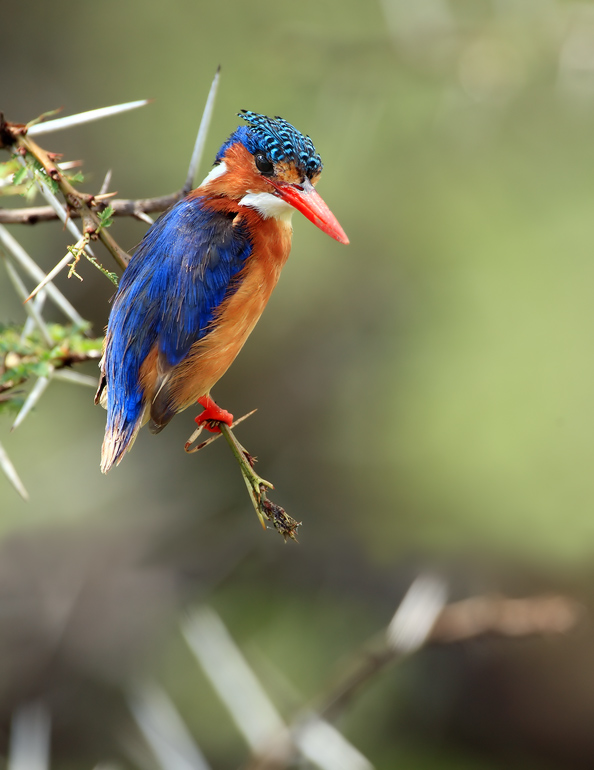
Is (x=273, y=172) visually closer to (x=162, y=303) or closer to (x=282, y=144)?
(x=282, y=144)

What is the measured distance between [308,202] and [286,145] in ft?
0.50

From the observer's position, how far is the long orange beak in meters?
1.57

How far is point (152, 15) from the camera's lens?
583 centimetres

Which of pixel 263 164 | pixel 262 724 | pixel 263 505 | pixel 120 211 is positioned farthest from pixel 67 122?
pixel 262 724

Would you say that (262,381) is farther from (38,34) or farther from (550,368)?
(38,34)

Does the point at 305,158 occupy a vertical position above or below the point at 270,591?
above

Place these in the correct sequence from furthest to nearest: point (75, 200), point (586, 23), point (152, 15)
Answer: point (152, 15) < point (586, 23) < point (75, 200)

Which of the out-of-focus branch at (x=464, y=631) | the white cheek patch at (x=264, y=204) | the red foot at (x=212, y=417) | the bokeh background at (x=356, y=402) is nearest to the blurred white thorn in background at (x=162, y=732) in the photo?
the bokeh background at (x=356, y=402)

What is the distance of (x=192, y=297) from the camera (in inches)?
64.5

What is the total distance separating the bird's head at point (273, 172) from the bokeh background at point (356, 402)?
1.82 meters

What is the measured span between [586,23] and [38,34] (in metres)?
3.73

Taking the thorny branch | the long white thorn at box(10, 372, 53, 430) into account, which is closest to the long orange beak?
the thorny branch

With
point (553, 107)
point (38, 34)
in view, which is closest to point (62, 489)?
point (38, 34)

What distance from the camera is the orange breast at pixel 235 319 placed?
1633 mm
